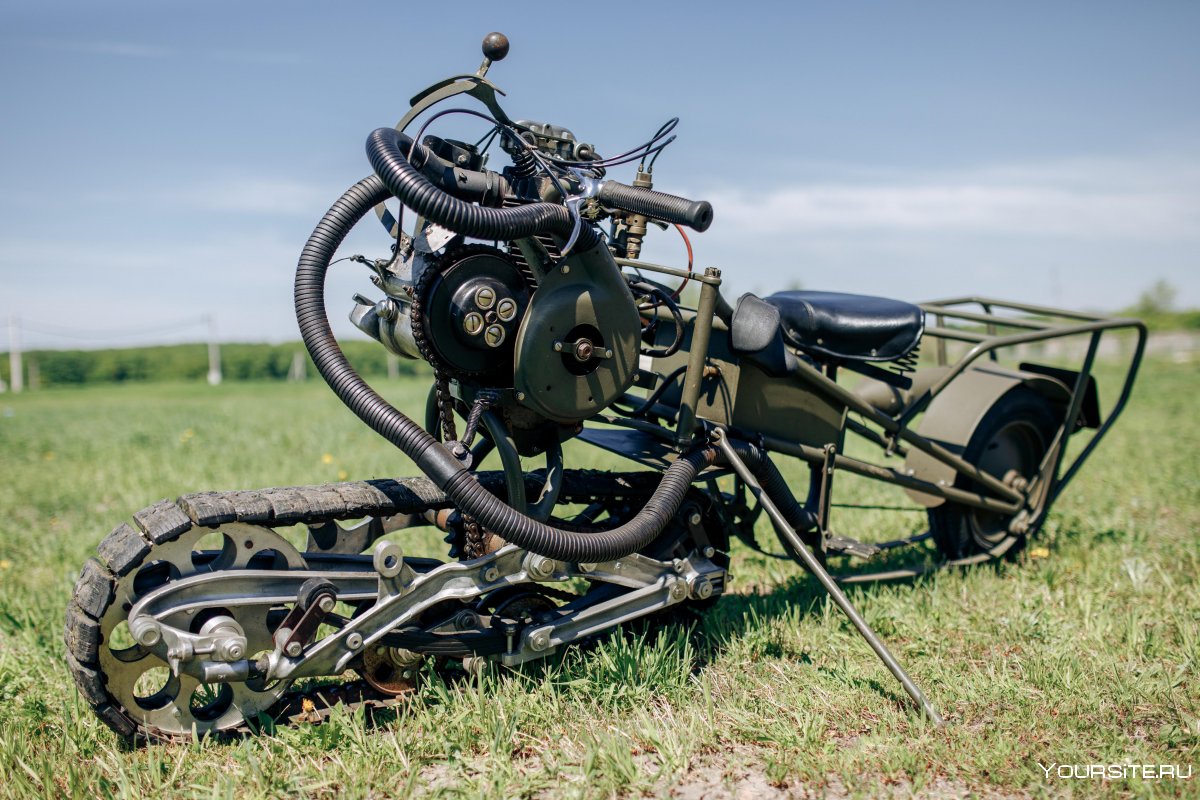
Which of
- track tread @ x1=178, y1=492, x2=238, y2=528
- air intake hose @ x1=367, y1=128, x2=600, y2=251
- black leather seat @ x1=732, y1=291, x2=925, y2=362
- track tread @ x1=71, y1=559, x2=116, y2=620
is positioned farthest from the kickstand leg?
track tread @ x1=71, y1=559, x2=116, y2=620

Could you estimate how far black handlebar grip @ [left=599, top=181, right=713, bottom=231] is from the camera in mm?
3234

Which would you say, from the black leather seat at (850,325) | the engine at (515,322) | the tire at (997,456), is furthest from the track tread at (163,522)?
the tire at (997,456)

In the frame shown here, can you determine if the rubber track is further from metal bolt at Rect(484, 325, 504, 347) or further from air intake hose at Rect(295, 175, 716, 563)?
metal bolt at Rect(484, 325, 504, 347)

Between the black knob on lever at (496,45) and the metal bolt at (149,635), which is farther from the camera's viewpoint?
the black knob on lever at (496,45)

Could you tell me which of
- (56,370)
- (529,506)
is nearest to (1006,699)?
(529,506)

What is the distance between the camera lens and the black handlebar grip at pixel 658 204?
3234mm

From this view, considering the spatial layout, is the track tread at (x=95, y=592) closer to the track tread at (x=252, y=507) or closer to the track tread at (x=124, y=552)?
the track tread at (x=124, y=552)

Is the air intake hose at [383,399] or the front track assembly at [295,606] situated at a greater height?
the air intake hose at [383,399]

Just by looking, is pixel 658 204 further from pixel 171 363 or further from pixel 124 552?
pixel 171 363

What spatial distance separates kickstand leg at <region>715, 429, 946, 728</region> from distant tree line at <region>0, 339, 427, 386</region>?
110 ft

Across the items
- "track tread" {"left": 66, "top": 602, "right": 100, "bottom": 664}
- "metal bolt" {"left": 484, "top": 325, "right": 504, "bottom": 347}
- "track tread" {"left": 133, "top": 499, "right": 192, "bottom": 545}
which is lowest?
"track tread" {"left": 66, "top": 602, "right": 100, "bottom": 664}

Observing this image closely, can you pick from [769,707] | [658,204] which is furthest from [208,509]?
[769,707]

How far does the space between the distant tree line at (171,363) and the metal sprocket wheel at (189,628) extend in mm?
33774

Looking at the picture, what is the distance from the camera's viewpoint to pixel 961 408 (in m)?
5.24
